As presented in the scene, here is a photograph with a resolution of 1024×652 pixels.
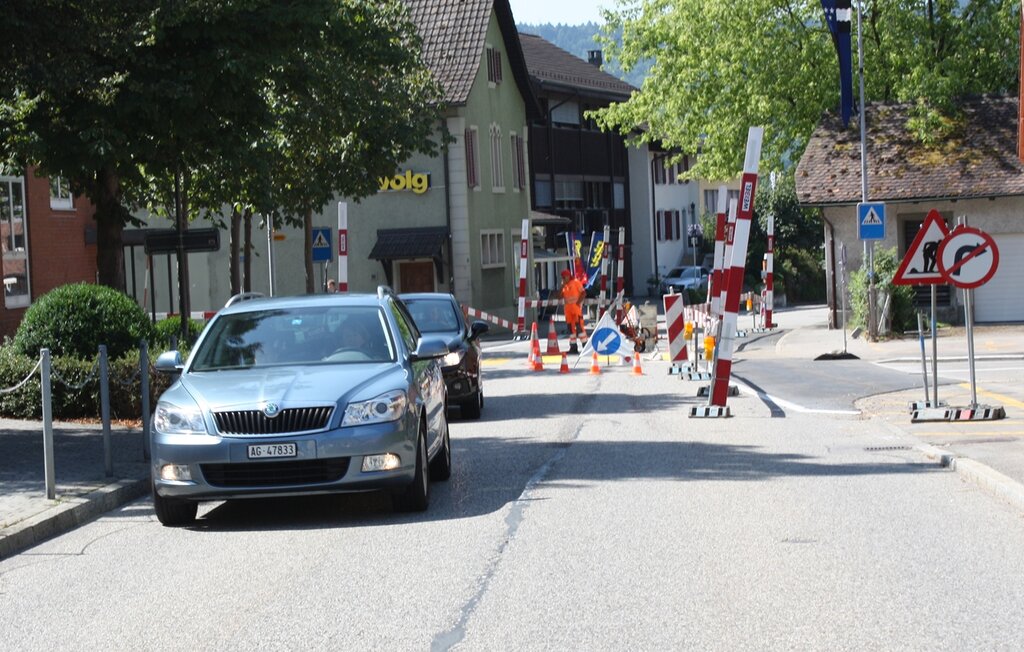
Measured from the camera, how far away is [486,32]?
A: 5019 centimetres

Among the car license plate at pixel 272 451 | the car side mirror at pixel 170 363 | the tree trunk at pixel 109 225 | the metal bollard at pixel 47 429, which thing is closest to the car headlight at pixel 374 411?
the car license plate at pixel 272 451

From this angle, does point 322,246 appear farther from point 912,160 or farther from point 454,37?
point 454,37

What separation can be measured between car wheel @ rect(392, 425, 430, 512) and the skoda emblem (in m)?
1.05

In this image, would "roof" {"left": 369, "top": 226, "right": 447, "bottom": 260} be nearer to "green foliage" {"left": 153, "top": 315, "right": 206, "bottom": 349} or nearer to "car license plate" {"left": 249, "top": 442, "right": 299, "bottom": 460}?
"green foliage" {"left": 153, "top": 315, "right": 206, "bottom": 349}

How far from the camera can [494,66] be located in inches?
2073

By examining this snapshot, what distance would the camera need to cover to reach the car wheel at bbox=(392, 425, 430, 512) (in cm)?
1080

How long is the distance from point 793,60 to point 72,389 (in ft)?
103

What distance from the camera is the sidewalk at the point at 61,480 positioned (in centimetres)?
1076

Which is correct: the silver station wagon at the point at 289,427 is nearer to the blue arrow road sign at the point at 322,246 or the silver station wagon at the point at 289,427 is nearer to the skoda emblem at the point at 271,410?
the skoda emblem at the point at 271,410

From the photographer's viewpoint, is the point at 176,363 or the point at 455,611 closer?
the point at 455,611

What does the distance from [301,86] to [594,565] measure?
391 inches

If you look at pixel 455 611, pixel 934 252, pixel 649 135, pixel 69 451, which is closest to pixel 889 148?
pixel 649 135

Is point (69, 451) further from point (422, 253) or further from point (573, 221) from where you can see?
point (573, 221)

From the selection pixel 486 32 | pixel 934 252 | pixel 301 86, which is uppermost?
pixel 486 32
